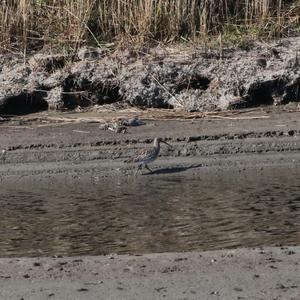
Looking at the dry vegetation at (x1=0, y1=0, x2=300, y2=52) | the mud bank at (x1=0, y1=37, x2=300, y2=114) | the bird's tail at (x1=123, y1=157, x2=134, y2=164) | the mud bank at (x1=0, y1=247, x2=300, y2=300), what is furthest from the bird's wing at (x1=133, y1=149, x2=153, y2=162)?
the mud bank at (x1=0, y1=247, x2=300, y2=300)

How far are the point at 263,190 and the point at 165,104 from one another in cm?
338

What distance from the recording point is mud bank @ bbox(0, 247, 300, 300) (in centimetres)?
512

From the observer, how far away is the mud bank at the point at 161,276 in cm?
512

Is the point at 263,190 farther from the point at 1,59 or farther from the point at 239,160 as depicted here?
the point at 1,59

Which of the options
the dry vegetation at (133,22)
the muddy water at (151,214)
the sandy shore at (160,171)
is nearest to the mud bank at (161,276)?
the sandy shore at (160,171)

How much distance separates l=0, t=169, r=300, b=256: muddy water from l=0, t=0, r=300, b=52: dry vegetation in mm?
3357

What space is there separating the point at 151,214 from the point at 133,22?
5.20 m

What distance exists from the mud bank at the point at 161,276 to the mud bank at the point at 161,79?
224 inches

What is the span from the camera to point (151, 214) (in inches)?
299

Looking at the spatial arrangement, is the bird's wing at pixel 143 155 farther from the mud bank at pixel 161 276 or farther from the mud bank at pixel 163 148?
the mud bank at pixel 161 276

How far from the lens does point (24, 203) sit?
8.34 meters

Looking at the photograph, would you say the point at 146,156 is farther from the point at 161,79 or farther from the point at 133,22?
the point at 133,22

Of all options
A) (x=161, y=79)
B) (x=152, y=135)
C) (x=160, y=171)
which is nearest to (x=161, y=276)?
(x=160, y=171)

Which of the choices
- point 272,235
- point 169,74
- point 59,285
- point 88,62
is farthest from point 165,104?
point 59,285
